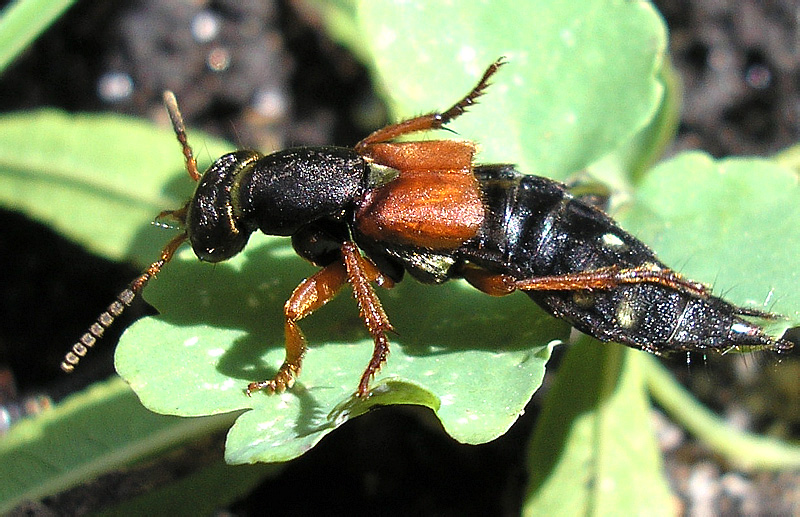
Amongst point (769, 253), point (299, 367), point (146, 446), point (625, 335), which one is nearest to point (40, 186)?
point (146, 446)

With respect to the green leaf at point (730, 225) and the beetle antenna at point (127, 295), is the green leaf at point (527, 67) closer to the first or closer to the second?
the green leaf at point (730, 225)

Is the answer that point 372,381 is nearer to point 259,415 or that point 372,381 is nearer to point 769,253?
point 259,415

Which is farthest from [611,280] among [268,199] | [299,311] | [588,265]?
[268,199]

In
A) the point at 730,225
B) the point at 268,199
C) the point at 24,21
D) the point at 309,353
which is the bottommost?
the point at 309,353

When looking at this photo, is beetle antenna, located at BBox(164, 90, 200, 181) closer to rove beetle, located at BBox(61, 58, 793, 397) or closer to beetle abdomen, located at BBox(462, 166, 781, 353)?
rove beetle, located at BBox(61, 58, 793, 397)

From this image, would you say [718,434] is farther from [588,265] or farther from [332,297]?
[332,297]
